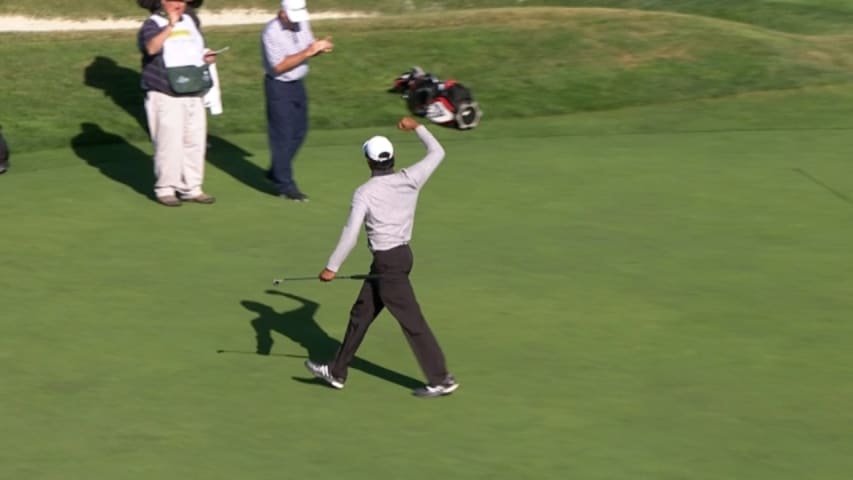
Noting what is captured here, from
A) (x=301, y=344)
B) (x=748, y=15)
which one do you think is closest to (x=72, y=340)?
(x=301, y=344)

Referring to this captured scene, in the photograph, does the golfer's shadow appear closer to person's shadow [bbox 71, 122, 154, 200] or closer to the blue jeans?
the blue jeans

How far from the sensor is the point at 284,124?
15.2 metres

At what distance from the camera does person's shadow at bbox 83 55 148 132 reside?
18.8 metres

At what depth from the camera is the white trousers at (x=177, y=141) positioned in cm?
1482

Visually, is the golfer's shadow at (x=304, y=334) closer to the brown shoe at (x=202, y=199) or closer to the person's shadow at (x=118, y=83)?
the brown shoe at (x=202, y=199)

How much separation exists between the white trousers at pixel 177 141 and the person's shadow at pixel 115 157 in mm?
503

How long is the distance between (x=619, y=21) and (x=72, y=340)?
12.1m

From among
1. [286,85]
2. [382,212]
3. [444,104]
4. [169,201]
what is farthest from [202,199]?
Result: [382,212]

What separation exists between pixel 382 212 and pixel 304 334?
6.23ft

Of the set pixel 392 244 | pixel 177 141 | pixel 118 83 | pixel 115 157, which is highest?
pixel 392 244

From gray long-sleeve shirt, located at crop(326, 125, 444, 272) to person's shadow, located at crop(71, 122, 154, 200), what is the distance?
19.1ft

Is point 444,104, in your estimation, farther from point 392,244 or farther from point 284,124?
point 392,244

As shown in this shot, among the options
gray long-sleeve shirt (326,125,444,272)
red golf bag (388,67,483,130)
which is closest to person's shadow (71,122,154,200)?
red golf bag (388,67,483,130)

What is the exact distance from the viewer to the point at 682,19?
2188cm
